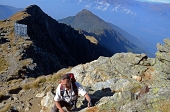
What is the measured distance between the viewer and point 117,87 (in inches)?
707

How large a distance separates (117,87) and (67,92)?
7.66 metres

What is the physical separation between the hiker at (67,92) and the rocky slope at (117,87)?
1.35 meters

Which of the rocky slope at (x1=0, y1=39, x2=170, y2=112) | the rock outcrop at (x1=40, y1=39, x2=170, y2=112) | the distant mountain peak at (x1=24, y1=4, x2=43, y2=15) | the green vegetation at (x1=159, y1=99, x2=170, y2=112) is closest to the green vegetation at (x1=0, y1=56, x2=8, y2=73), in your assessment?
the rocky slope at (x1=0, y1=39, x2=170, y2=112)

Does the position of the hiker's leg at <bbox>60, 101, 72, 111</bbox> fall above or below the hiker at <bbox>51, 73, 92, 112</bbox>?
below

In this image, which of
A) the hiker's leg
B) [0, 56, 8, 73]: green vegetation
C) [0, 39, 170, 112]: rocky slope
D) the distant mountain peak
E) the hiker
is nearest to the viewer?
the hiker

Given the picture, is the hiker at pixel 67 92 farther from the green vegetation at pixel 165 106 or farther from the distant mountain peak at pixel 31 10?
the distant mountain peak at pixel 31 10

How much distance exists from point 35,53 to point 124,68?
5488 centimetres

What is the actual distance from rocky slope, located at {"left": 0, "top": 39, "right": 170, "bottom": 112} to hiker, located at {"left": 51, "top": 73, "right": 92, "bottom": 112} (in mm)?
1348

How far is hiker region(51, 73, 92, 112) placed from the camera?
10610 mm

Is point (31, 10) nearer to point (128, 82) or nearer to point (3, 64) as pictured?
point (3, 64)

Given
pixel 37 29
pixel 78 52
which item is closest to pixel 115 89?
pixel 37 29

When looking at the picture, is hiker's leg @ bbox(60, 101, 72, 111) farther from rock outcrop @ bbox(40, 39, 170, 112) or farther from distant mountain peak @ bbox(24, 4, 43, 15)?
distant mountain peak @ bbox(24, 4, 43, 15)

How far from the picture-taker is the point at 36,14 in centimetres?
14012

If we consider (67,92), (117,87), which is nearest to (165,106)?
(67,92)
